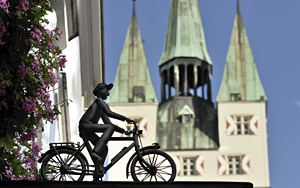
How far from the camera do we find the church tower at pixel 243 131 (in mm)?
55281

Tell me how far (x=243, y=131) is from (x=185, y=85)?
7110 millimetres

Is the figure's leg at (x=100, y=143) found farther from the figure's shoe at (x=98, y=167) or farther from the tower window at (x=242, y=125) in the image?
the tower window at (x=242, y=125)

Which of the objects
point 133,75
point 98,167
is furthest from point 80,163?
point 133,75

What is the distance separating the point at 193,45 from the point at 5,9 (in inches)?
2145

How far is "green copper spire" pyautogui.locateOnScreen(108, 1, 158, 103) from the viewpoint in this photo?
57219mm

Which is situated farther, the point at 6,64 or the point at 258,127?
the point at 258,127

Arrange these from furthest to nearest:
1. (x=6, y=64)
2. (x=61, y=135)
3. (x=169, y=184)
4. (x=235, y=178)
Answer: (x=235, y=178), (x=61, y=135), (x=6, y=64), (x=169, y=184)

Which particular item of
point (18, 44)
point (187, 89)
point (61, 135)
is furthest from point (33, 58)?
point (187, 89)

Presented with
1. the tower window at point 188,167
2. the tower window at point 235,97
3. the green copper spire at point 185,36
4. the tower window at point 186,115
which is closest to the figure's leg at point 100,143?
the tower window at point 188,167

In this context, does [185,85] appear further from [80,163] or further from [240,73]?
[80,163]

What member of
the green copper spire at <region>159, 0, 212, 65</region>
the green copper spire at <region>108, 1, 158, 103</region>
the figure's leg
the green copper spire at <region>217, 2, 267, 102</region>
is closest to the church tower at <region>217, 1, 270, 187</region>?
the green copper spire at <region>217, 2, 267, 102</region>

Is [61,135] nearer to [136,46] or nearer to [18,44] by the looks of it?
[18,44]

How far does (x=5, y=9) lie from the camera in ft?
23.9

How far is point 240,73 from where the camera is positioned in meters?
58.4
